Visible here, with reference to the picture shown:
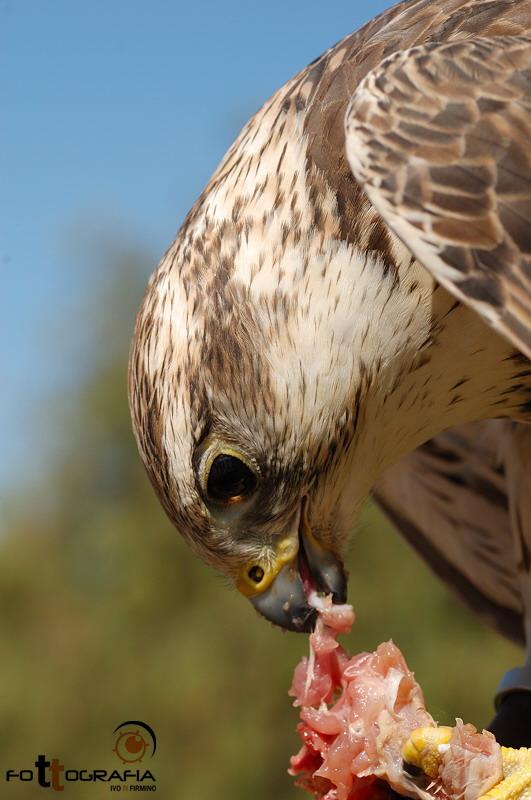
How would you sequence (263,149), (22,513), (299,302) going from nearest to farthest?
(299,302) < (263,149) < (22,513)

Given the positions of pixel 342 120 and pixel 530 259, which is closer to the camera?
pixel 530 259

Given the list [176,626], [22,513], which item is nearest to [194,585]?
[176,626]

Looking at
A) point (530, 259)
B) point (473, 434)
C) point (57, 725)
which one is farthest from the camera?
point (57, 725)

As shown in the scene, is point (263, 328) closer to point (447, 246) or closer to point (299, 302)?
point (299, 302)

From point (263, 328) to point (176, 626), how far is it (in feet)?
28.6

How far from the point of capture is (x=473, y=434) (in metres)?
3.48

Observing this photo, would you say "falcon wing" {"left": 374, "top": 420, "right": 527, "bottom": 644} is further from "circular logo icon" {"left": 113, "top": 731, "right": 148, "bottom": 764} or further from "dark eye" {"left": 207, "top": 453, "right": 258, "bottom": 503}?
"circular logo icon" {"left": 113, "top": 731, "right": 148, "bottom": 764}

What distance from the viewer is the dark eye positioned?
2387 mm

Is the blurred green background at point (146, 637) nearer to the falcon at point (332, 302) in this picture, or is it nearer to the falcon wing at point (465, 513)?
the falcon wing at point (465, 513)

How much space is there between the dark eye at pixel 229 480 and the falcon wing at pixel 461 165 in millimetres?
748

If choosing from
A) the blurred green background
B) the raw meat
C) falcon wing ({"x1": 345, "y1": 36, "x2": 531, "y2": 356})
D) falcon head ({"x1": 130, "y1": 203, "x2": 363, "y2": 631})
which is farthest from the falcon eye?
the blurred green background

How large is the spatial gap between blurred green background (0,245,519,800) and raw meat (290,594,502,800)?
5.79 metres

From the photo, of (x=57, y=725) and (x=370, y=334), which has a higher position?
(x=370, y=334)

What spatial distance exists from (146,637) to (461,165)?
31.1ft
